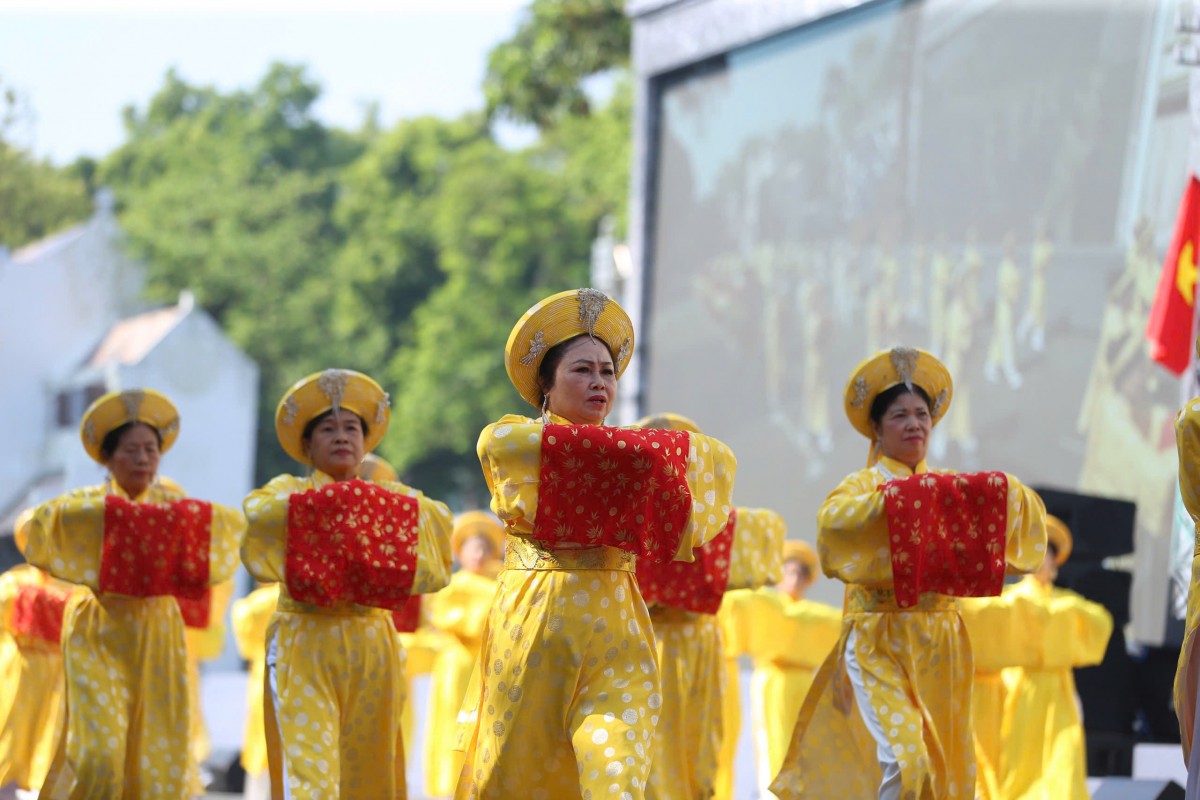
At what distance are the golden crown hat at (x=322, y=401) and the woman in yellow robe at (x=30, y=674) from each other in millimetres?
2806

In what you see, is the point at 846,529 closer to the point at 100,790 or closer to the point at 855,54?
the point at 100,790

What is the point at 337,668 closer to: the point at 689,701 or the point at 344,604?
the point at 344,604

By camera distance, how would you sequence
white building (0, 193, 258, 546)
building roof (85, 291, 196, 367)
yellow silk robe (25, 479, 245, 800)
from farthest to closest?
building roof (85, 291, 196, 367), white building (0, 193, 258, 546), yellow silk robe (25, 479, 245, 800)

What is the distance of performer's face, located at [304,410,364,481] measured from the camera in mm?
6980

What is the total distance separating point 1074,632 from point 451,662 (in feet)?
11.6

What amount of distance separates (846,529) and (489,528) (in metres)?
4.16

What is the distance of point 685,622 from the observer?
731 cm

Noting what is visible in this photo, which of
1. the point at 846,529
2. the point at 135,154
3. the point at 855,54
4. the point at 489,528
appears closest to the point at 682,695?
the point at 846,529

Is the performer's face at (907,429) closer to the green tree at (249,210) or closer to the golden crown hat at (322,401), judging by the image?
the golden crown hat at (322,401)

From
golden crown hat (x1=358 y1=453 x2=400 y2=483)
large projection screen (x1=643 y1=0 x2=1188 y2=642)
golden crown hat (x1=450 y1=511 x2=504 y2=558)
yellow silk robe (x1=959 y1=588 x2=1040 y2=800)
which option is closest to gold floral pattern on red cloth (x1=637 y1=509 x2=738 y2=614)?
yellow silk robe (x1=959 y1=588 x2=1040 y2=800)

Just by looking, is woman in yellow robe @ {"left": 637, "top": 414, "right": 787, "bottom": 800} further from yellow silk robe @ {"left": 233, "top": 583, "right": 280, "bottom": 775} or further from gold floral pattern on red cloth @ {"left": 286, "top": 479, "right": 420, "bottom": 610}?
yellow silk robe @ {"left": 233, "top": 583, "right": 280, "bottom": 775}

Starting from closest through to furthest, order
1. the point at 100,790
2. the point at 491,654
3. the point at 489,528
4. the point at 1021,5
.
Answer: the point at 491,654, the point at 100,790, the point at 489,528, the point at 1021,5

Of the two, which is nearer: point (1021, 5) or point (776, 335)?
point (1021, 5)

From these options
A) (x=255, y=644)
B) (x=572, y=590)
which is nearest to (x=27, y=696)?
(x=255, y=644)
